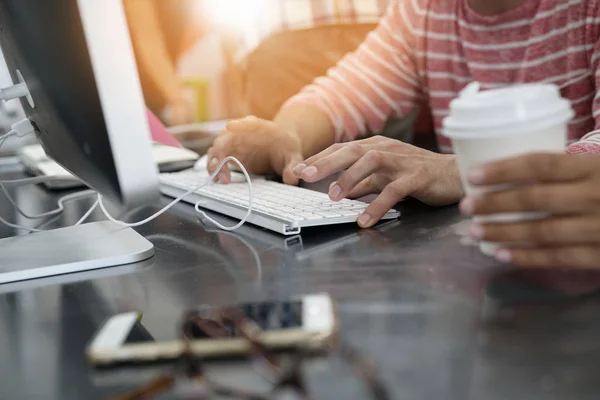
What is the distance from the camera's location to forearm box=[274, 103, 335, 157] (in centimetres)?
140

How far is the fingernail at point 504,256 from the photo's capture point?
0.66 meters

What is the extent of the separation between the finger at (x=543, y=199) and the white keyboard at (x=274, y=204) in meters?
0.31

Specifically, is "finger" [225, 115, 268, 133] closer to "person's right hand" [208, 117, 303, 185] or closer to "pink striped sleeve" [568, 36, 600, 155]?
"person's right hand" [208, 117, 303, 185]

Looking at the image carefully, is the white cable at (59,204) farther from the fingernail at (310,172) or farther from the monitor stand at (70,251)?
the fingernail at (310,172)

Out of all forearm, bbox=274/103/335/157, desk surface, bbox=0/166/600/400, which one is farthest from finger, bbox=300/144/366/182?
forearm, bbox=274/103/335/157

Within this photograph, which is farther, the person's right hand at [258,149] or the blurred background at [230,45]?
the blurred background at [230,45]

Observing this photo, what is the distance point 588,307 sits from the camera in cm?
59

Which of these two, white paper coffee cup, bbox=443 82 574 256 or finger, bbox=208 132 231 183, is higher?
white paper coffee cup, bbox=443 82 574 256

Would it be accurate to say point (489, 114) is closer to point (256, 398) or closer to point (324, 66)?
point (256, 398)

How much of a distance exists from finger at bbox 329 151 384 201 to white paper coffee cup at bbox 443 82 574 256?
13.5 inches

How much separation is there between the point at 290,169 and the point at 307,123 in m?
0.28

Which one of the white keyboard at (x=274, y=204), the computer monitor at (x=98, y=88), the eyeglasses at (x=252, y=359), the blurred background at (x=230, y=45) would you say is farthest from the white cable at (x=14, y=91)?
the blurred background at (x=230, y=45)

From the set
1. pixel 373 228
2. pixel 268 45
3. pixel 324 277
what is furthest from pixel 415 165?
pixel 268 45

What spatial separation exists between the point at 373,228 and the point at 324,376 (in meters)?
0.42
